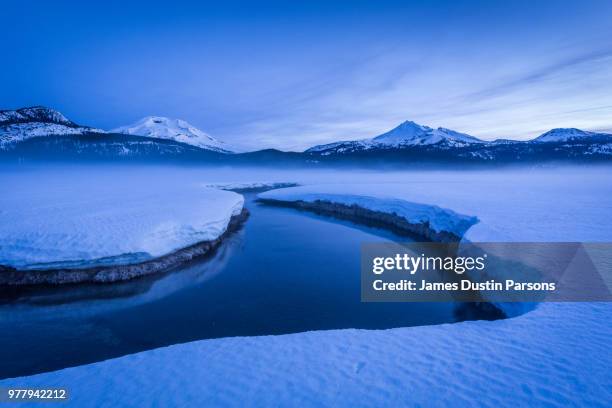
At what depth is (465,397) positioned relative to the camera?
321 centimetres

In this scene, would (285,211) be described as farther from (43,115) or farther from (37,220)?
(43,115)

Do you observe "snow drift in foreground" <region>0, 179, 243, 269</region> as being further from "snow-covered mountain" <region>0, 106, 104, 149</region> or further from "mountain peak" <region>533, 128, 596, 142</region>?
"mountain peak" <region>533, 128, 596, 142</region>

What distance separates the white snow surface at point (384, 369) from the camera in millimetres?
3289

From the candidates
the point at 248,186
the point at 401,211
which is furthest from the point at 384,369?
the point at 248,186

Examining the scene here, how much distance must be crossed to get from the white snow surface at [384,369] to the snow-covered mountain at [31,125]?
10475 cm

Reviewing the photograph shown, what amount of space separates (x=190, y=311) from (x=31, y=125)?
10999cm

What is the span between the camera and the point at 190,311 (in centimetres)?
795

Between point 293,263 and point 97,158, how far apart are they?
371ft

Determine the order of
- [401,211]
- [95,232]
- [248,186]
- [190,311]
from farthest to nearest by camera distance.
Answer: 1. [248,186]
2. [401,211]
3. [95,232]
4. [190,311]

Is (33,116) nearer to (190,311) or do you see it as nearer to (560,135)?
(190,311)

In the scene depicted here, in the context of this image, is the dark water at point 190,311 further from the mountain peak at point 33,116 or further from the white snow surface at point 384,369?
the mountain peak at point 33,116

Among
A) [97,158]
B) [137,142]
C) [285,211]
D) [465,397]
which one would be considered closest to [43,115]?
[97,158]

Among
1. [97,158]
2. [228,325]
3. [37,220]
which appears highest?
[97,158]

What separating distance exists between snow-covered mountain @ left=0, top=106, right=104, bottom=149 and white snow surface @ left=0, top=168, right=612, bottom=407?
105 metres
